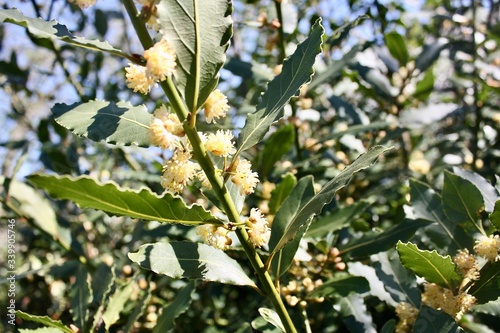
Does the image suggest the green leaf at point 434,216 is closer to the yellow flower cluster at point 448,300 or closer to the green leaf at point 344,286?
the yellow flower cluster at point 448,300

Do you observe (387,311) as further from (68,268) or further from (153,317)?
(68,268)

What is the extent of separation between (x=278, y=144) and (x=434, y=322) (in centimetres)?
110

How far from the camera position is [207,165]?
1208mm

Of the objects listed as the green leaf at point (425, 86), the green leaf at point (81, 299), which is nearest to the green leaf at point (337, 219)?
the green leaf at point (81, 299)

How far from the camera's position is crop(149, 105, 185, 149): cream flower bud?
1.14 meters

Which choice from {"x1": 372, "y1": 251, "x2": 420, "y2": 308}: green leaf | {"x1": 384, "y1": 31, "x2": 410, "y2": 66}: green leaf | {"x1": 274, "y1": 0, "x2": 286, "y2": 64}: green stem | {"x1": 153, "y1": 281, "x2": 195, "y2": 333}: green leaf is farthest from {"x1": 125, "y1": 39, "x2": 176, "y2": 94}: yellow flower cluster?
{"x1": 384, "y1": 31, "x2": 410, "y2": 66}: green leaf

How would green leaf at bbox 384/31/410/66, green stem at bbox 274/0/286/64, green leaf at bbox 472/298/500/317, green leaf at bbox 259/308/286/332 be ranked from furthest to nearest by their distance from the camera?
1. green leaf at bbox 384/31/410/66
2. green stem at bbox 274/0/286/64
3. green leaf at bbox 472/298/500/317
4. green leaf at bbox 259/308/286/332

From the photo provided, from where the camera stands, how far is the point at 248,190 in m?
1.31

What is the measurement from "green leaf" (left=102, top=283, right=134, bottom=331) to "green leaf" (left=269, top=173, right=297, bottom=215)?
639 mm

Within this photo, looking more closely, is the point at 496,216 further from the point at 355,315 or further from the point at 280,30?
the point at 280,30

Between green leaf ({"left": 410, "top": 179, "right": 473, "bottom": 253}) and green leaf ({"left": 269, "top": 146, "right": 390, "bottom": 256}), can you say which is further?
green leaf ({"left": 410, "top": 179, "right": 473, "bottom": 253})

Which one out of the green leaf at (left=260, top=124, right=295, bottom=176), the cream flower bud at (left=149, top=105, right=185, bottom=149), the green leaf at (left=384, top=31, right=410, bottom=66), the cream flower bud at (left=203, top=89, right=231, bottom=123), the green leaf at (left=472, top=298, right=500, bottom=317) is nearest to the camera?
the cream flower bud at (left=149, top=105, right=185, bottom=149)

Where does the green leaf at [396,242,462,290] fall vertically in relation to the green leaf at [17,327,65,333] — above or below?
below

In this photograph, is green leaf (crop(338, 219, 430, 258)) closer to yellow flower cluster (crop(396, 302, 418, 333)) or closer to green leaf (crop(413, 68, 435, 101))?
yellow flower cluster (crop(396, 302, 418, 333))
